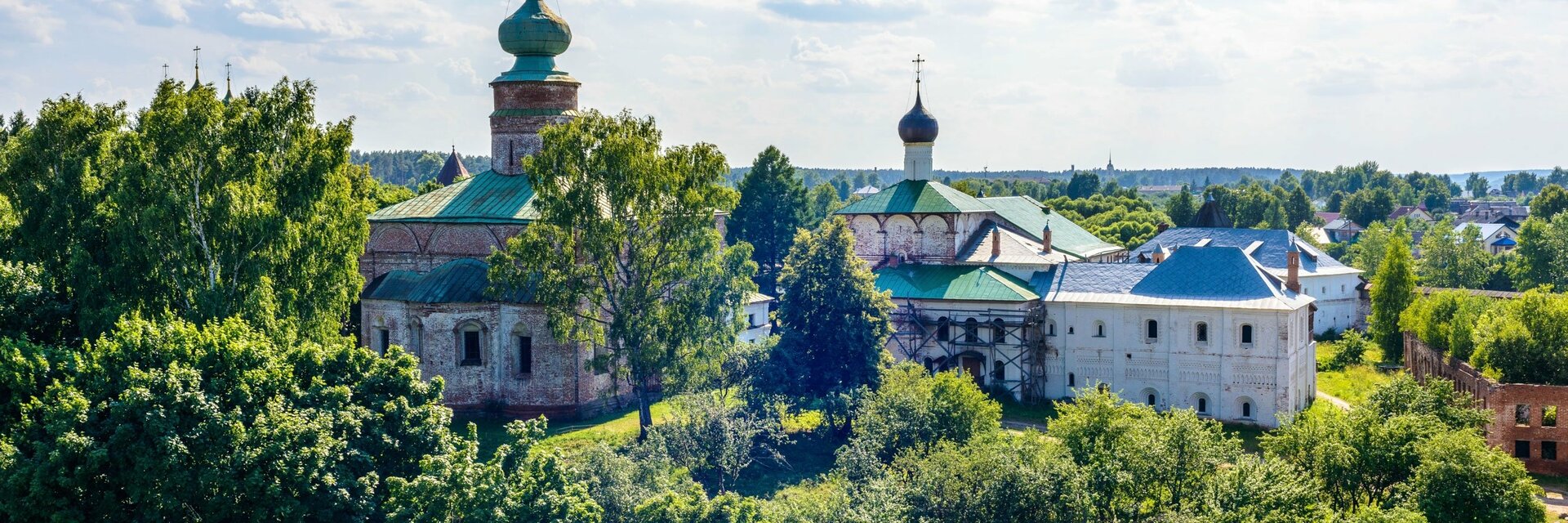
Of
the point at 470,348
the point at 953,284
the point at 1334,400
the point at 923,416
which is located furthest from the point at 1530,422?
the point at 470,348

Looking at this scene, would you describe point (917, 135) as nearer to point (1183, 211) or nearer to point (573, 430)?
point (573, 430)

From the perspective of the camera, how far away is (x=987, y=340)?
3756 centimetres

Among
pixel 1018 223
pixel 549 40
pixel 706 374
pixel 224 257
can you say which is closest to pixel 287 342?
pixel 224 257

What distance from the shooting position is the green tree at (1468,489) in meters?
22.9

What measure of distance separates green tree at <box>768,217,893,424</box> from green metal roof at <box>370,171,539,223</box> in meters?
6.45

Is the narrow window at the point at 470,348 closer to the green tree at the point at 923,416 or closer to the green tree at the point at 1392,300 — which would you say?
the green tree at the point at 923,416

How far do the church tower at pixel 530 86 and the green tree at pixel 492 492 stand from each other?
15.2m

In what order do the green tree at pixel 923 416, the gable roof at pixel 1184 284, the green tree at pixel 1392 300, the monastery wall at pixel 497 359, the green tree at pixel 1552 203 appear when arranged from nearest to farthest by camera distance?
the green tree at pixel 923 416 < the monastery wall at pixel 497 359 < the gable roof at pixel 1184 284 < the green tree at pixel 1392 300 < the green tree at pixel 1552 203

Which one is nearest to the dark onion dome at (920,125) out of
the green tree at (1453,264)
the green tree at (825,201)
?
the green tree at (1453,264)

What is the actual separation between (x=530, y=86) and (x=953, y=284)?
1281cm

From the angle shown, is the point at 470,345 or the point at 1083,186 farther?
the point at 1083,186

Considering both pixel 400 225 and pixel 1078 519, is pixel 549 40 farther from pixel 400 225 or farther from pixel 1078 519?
pixel 1078 519

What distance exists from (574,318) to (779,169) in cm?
2863

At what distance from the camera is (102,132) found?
25672mm
